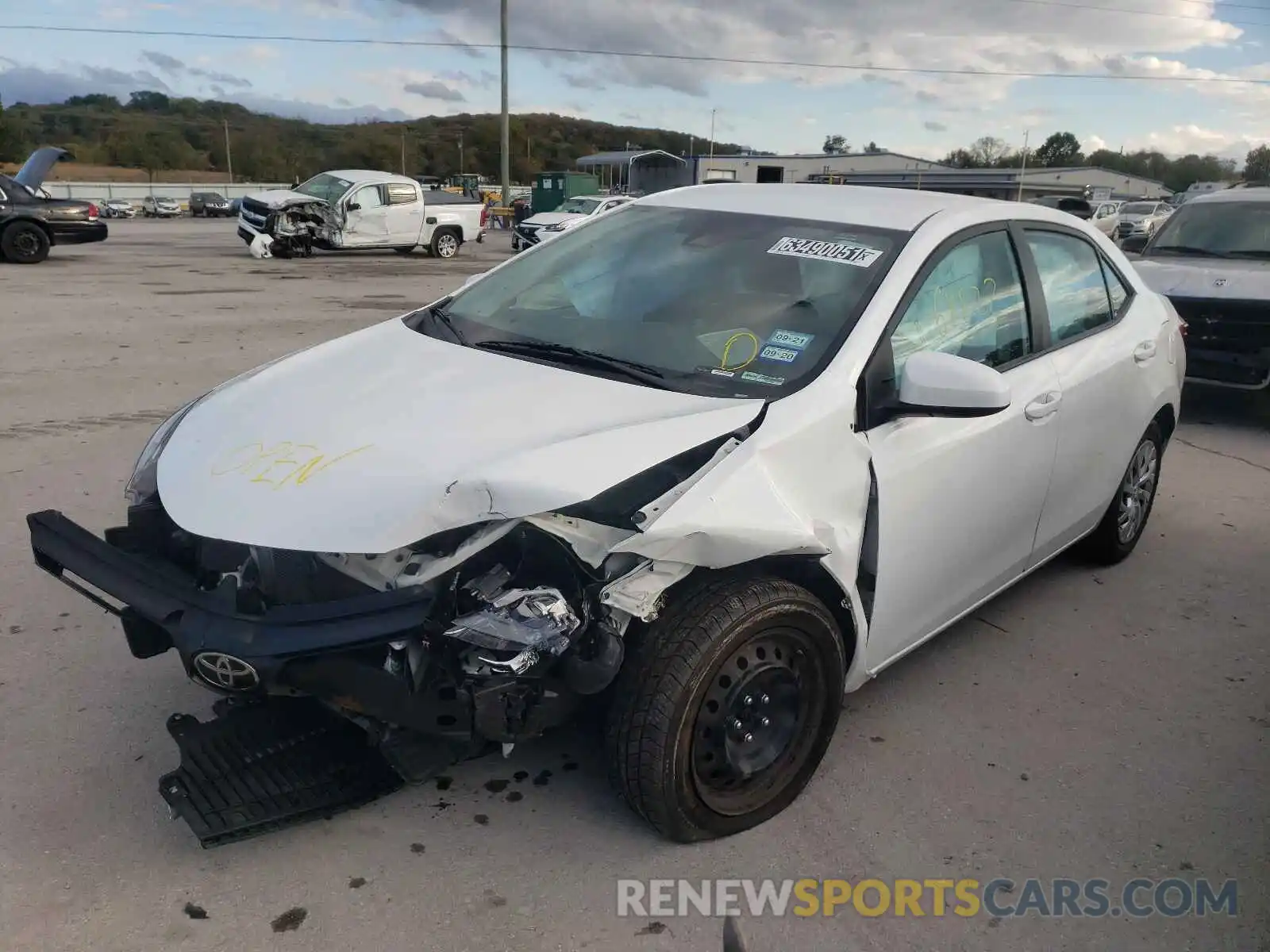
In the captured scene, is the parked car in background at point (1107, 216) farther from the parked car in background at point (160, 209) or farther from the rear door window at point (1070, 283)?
the parked car in background at point (160, 209)

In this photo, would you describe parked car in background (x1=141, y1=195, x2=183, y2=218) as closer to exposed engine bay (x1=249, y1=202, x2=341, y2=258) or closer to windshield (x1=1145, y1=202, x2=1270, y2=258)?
exposed engine bay (x1=249, y1=202, x2=341, y2=258)

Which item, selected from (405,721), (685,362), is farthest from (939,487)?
(405,721)

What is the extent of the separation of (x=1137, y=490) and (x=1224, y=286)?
385 centimetres

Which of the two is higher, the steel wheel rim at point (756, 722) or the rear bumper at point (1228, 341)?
the rear bumper at point (1228, 341)

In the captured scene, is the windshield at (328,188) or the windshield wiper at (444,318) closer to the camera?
the windshield wiper at (444,318)

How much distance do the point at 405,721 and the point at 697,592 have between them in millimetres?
774

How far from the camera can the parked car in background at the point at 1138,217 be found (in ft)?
103

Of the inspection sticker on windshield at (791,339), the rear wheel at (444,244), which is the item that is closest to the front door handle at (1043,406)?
the inspection sticker on windshield at (791,339)

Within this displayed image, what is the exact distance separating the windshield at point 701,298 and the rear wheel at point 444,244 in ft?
66.2

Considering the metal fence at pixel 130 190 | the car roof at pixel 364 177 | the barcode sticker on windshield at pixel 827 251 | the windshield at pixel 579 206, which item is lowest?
the metal fence at pixel 130 190

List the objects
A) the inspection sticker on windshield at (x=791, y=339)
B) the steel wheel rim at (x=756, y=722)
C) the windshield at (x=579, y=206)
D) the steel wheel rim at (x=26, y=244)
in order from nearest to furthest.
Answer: the steel wheel rim at (x=756, y=722)
the inspection sticker on windshield at (x=791, y=339)
the steel wheel rim at (x=26, y=244)
the windshield at (x=579, y=206)

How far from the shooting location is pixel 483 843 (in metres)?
2.61

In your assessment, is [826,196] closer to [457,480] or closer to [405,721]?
[457,480]

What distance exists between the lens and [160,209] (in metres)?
53.9
